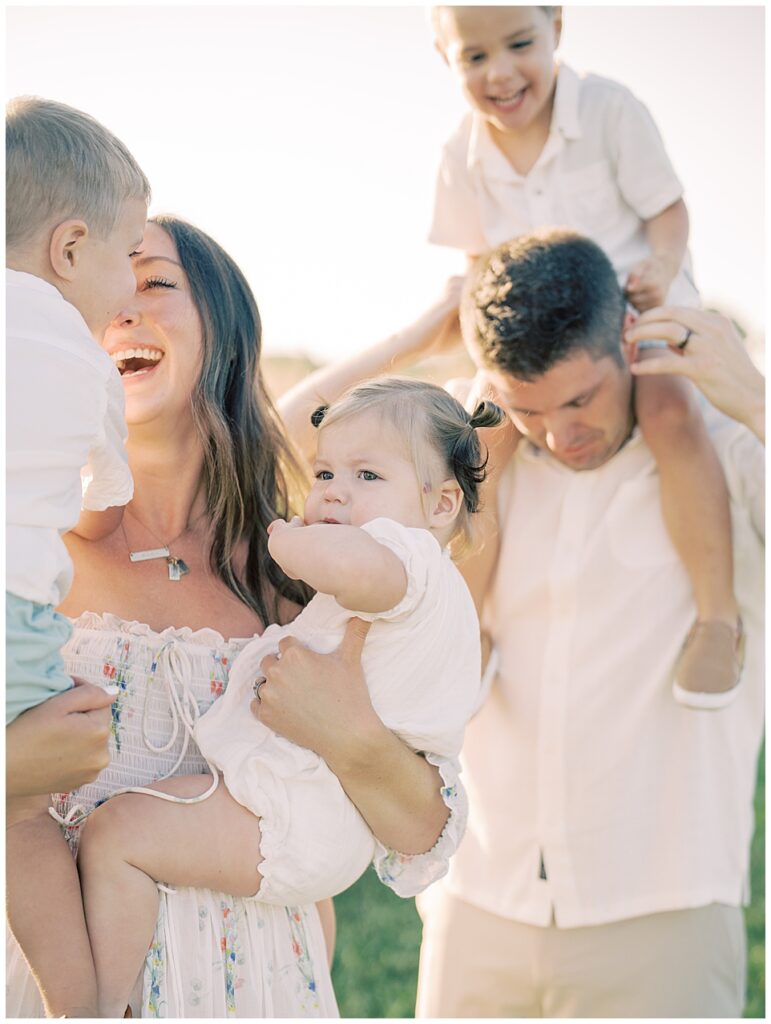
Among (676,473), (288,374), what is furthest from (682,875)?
(288,374)

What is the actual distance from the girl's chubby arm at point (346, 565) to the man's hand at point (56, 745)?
396mm

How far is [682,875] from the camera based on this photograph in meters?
2.97

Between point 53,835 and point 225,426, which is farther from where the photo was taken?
point 225,426

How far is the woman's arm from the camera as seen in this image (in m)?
1.92

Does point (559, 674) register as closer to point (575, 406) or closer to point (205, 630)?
point (575, 406)

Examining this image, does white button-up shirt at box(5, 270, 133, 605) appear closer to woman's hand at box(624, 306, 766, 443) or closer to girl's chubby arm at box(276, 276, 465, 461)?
girl's chubby arm at box(276, 276, 465, 461)

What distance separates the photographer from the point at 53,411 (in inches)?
64.5

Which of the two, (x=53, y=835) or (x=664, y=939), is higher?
(x=53, y=835)

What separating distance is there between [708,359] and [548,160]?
41.9 inches

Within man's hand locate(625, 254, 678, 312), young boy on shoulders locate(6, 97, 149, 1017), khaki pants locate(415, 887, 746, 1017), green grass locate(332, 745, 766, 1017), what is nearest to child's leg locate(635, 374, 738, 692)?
man's hand locate(625, 254, 678, 312)

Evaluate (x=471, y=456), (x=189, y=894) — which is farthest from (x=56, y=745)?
(x=471, y=456)

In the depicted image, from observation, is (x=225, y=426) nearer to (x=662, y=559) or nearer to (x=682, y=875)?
(x=662, y=559)

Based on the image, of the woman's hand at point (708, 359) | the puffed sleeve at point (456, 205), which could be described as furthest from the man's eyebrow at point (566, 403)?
the puffed sleeve at point (456, 205)

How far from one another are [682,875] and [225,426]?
5.60 feet
